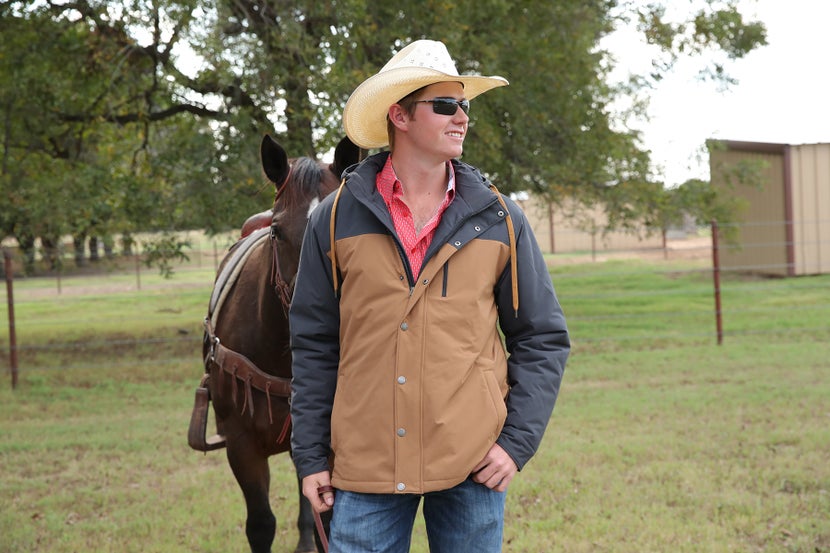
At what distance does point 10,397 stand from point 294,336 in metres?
8.01

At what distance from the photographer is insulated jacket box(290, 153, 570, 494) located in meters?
2.09

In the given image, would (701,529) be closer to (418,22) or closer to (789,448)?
(789,448)

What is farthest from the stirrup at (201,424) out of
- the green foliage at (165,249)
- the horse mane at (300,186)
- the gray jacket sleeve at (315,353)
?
the green foliage at (165,249)

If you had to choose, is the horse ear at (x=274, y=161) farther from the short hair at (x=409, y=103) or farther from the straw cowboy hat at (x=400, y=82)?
the short hair at (x=409, y=103)

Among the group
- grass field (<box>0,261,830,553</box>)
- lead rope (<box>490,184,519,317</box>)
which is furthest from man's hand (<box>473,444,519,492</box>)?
grass field (<box>0,261,830,553</box>)

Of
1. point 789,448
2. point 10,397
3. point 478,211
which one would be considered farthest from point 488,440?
point 10,397

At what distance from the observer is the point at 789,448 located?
6.11m

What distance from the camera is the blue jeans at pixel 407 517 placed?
2.16 m

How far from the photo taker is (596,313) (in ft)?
47.0

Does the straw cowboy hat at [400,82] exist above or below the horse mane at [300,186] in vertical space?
above

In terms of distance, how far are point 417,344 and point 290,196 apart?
1.45m

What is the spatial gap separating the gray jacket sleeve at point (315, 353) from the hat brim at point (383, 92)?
328 millimetres

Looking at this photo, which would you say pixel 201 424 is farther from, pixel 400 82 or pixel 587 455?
pixel 587 455

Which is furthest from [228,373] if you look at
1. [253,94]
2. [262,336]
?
[253,94]
